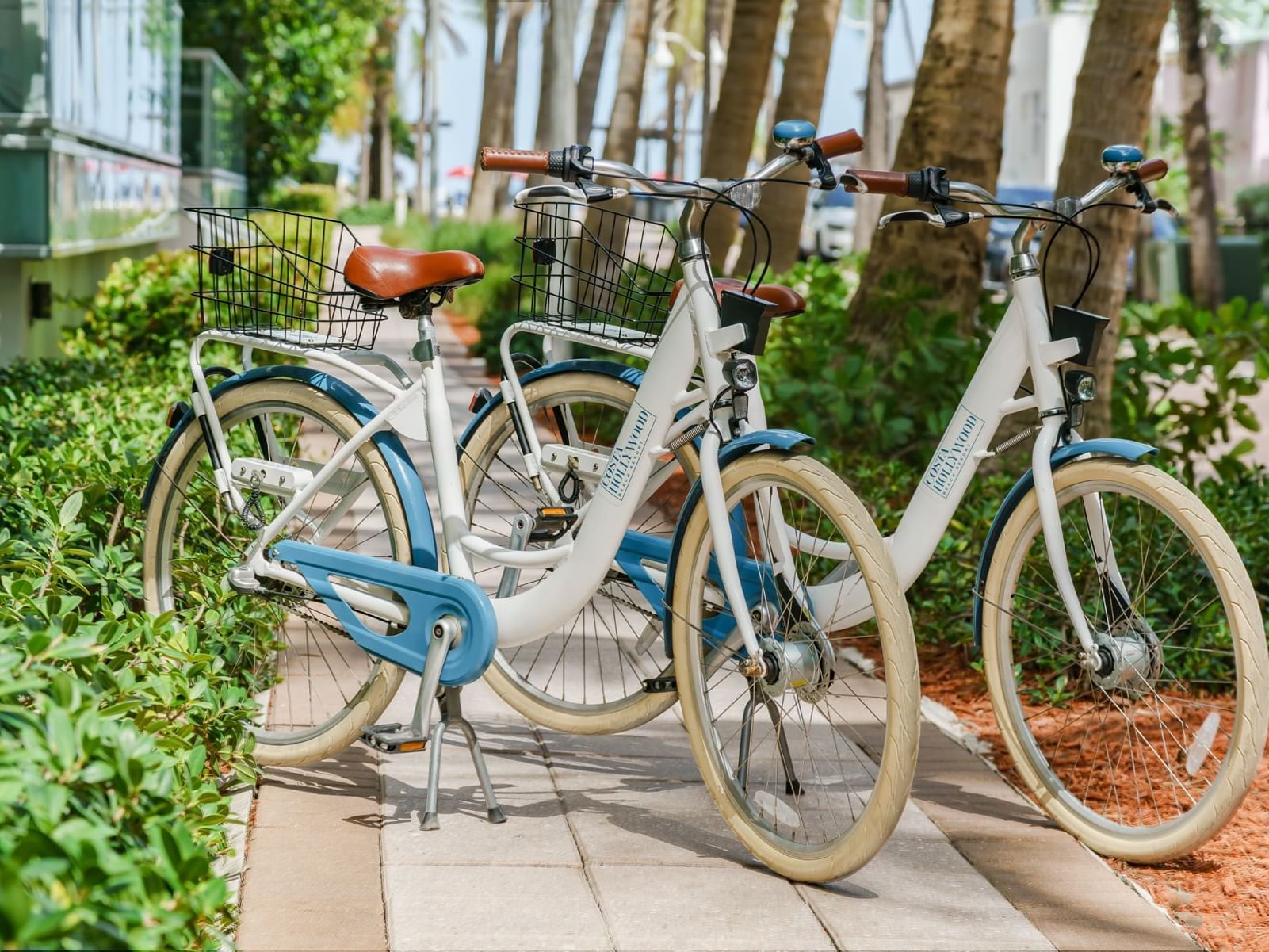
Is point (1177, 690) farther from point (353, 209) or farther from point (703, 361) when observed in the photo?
point (353, 209)

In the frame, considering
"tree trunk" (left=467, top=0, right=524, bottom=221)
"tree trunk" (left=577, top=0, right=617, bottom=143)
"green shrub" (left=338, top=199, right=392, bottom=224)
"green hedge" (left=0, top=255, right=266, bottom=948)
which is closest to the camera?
"green hedge" (left=0, top=255, right=266, bottom=948)

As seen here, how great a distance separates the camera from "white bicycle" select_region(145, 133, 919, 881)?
3262 millimetres

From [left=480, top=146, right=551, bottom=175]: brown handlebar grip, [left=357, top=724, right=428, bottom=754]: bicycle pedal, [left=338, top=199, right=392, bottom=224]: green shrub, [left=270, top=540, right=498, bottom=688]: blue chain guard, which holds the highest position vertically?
[left=480, top=146, right=551, bottom=175]: brown handlebar grip

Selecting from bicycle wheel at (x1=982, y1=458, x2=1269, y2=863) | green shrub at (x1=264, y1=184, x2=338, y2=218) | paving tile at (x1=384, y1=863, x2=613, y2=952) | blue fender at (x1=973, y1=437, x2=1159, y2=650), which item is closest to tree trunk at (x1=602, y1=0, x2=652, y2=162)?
green shrub at (x1=264, y1=184, x2=338, y2=218)

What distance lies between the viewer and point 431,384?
11.9 feet

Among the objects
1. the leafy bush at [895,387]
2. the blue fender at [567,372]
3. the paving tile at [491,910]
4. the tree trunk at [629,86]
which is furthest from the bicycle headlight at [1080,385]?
the tree trunk at [629,86]

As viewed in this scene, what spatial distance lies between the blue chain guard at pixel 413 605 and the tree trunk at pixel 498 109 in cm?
2676

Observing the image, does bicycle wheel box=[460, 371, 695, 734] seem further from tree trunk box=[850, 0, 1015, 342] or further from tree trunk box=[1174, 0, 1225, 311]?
tree trunk box=[1174, 0, 1225, 311]

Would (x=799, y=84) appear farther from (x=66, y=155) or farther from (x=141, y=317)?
(x=66, y=155)

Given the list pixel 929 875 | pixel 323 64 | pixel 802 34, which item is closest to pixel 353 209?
pixel 323 64

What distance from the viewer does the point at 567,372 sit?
4.05 metres

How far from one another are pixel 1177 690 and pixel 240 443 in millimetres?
2970

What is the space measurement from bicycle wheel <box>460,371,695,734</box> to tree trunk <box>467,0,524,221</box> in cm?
2621

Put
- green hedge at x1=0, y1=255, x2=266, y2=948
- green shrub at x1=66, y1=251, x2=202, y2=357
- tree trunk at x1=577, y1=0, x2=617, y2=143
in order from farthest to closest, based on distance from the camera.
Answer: tree trunk at x1=577, y1=0, x2=617, y2=143, green shrub at x1=66, y1=251, x2=202, y2=357, green hedge at x1=0, y1=255, x2=266, y2=948
